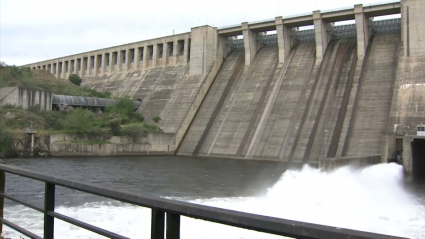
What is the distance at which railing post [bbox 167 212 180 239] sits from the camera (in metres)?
1.71

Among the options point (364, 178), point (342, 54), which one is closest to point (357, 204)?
point (364, 178)

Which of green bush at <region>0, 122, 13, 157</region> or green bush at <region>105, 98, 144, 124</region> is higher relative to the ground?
green bush at <region>105, 98, 144, 124</region>

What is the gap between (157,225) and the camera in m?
1.75

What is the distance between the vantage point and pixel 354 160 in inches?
829

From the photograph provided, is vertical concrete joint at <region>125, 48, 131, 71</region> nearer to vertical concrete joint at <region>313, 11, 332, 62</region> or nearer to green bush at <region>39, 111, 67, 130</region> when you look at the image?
green bush at <region>39, 111, 67, 130</region>

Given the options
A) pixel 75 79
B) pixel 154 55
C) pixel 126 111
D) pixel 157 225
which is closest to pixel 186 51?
pixel 154 55

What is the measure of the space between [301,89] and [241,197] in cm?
1985

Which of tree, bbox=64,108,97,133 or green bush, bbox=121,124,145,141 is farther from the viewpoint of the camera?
green bush, bbox=121,124,145,141

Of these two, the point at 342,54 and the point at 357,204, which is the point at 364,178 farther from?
the point at 342,54

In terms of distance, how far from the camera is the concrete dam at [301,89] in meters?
26.7

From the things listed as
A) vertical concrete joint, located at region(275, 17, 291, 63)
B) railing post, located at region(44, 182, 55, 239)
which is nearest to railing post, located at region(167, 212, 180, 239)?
railing post, located at region(44, 182, 55, 239)

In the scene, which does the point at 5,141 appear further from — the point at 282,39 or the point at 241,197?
the point at 282,39

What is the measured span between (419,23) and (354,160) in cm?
1407

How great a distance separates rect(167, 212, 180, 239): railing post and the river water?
5603 millimetres
